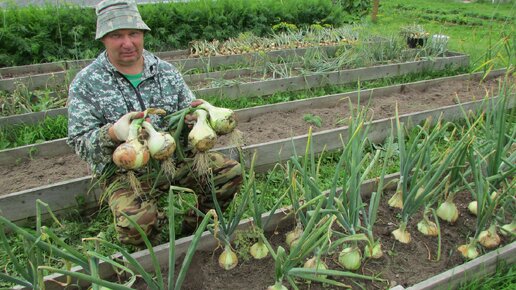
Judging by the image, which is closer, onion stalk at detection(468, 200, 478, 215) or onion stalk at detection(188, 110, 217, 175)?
onion stalk at detection(188, 110, 217, 175)

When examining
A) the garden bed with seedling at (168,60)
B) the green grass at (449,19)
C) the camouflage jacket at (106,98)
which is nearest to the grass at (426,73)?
the green grass at (449,19)

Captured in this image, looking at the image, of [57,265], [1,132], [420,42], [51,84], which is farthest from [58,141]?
[420,42]

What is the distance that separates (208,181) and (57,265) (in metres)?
0.94

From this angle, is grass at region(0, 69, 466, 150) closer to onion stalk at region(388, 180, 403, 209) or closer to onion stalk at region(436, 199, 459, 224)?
onion stalk at region(388, 180, 403, 209)

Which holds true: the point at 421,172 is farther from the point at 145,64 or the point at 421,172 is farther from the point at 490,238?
the point at 145,64

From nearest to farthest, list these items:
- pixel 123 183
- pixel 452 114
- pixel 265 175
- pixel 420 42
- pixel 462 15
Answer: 1. pixel 123 183
2. pixel 265 175
3. pixel 452 114
4. pixel 420 42
5. pixel 462 15

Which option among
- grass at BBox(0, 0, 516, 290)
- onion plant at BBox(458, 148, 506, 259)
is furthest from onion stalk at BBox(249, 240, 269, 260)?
onion plant at BBox(458, 148, 506, 259)

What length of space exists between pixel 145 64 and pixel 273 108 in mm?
1849

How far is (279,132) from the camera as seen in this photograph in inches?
140

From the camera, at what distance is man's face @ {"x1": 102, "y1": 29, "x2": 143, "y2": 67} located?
79.6 inches

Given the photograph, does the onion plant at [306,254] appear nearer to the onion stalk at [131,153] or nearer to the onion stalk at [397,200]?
the onion stalk at [131,153]

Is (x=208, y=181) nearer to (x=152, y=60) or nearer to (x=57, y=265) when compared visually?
(x=152, y=60)

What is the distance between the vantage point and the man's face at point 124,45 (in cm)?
202

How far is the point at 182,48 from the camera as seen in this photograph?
650cm
